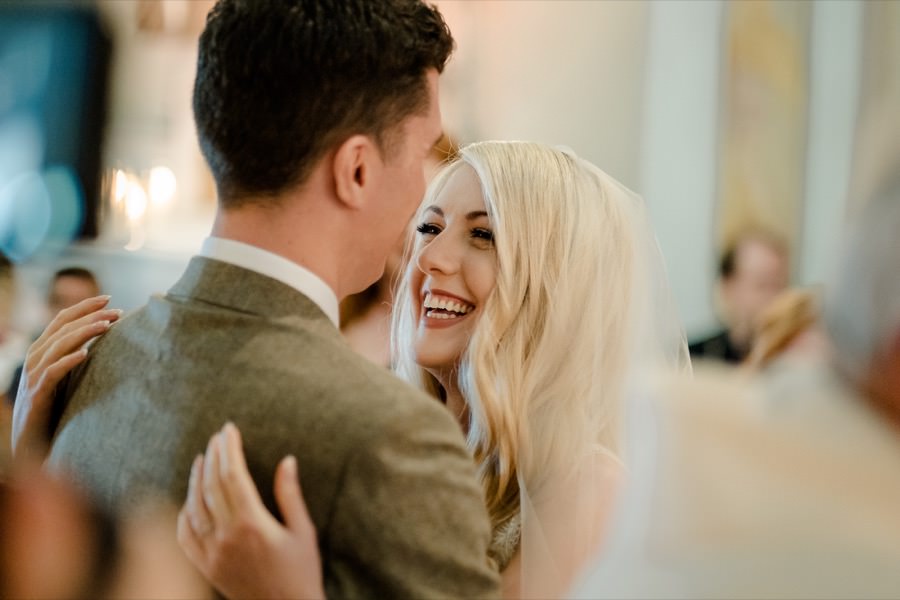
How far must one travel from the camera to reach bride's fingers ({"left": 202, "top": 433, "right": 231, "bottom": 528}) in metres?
0.74

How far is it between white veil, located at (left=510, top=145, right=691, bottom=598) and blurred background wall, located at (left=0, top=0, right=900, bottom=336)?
0.59 m

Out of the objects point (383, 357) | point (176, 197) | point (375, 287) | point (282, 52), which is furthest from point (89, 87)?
point (282, 52)

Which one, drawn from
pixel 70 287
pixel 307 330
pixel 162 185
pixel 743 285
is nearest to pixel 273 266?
pixel 307 330

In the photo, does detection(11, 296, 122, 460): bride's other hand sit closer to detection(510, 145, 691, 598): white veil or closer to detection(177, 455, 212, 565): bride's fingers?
detection(177, 455, 212, 565): bride's fingers

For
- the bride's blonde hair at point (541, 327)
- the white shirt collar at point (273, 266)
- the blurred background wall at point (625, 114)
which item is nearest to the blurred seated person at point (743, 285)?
the blurred background wall at point (625, 114)

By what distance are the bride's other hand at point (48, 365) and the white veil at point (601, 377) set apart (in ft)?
1.98

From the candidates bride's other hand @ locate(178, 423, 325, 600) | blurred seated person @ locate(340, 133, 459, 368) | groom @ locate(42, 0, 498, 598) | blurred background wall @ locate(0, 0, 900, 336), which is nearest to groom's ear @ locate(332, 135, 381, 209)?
groom @ locate(42, 0, 498, 598)

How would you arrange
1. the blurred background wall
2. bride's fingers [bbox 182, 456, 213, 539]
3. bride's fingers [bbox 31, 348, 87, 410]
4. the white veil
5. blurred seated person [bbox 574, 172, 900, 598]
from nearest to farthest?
1. blurred seated person [bbox 574, 172, 900, 598]
2. bride's fingers [bbox 182, 456, 213, 539]
3. bride's fingers [bbox 31, 348, 87, 410]
4. the white veil
5. the blurred background wall

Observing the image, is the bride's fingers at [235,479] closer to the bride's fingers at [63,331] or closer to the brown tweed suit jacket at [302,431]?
the brown tweed suit jacket at [302,431]

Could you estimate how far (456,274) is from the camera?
4.45 ft

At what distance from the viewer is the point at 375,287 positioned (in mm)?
2246

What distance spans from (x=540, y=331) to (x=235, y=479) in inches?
27.2

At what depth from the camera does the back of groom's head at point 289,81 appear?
0.81 m

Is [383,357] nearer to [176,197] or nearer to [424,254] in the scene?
[424,254]
